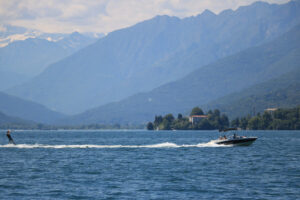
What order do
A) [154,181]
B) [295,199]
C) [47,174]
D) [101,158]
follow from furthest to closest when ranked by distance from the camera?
[101,158] → [47,174] → [154,181] → [295,199]

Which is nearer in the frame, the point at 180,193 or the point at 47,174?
the point at 180,193

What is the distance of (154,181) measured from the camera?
6650 centimetres

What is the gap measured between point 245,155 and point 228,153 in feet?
15.9

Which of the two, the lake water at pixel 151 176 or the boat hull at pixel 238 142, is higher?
the boat hull at pixel 238 142

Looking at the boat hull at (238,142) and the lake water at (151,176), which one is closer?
the lake water at (151,176)

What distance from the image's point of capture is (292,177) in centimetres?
6812

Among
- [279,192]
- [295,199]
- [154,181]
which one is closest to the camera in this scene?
[295,199]

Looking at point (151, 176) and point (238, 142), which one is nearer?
point (151, 176)

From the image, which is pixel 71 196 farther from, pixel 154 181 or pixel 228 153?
pixel 228 153

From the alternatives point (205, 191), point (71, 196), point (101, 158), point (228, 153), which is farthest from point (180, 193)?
point (228, 153)

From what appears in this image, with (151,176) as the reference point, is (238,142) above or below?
above

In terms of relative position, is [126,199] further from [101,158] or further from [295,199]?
[101,158]

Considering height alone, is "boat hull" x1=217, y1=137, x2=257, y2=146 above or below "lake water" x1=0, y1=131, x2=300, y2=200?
above

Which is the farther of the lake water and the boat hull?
the boat hull
